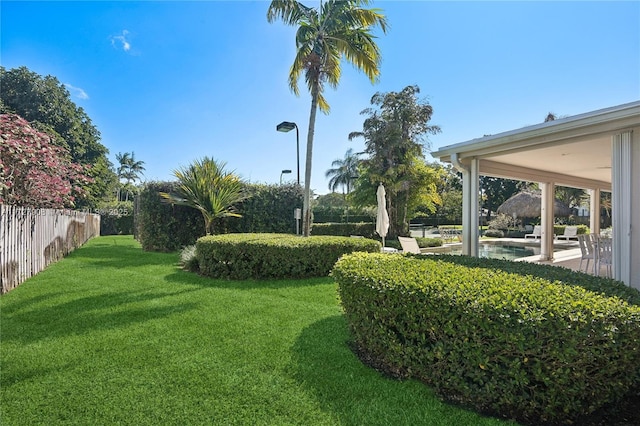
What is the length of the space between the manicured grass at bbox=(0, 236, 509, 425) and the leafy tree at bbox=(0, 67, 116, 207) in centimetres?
2263

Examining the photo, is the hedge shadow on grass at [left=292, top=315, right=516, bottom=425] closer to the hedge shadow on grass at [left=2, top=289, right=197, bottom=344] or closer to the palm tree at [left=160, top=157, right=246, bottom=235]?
the hedge shadow on grass at [left=2, top=289, right=197, bottom=344]

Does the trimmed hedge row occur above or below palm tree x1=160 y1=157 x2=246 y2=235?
below

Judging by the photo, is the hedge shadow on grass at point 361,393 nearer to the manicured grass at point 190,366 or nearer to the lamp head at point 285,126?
the manicured grass at point 190,366

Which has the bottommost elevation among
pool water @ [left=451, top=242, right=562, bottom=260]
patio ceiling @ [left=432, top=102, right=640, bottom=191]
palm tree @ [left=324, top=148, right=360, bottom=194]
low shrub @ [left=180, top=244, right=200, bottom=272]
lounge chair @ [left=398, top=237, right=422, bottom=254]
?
pool water @ [left=451, top=242, right=562, bottom=260]

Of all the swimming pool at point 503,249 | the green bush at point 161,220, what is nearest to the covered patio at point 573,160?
the swimming pool at point 503,249

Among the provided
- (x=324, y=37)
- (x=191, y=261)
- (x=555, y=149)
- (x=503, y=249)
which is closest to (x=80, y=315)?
(x=191, y=261)

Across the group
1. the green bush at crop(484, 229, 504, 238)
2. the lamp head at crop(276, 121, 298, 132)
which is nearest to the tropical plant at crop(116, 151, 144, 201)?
the lamp head at crop(276, 121, 298, 132)

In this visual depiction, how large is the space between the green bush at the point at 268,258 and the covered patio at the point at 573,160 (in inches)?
124

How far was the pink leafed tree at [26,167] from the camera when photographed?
698cm

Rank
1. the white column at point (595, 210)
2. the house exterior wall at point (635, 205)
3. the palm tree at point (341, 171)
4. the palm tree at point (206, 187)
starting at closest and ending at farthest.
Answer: the house exterior wall at point (635, 205)
the palm tree at point (206, 187)
the white column at point (595, 210)
the palm tree at point (341, 171)

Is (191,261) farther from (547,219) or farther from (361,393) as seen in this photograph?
(547,219)

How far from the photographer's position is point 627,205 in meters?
4.58

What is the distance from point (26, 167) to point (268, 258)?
6.43 m

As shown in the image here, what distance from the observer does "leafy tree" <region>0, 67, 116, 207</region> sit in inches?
968
